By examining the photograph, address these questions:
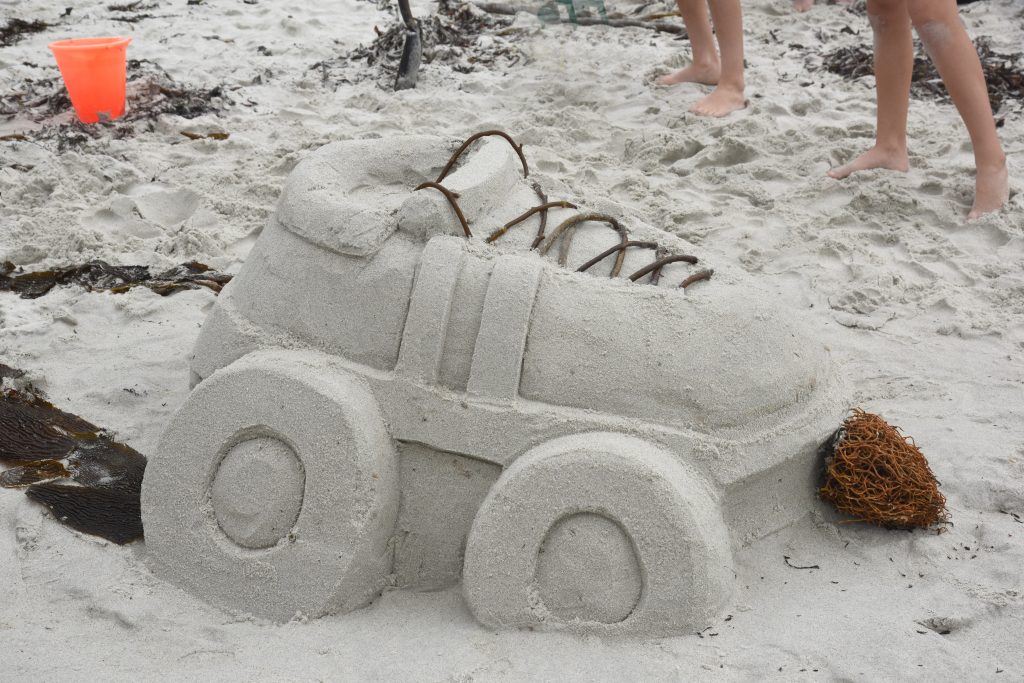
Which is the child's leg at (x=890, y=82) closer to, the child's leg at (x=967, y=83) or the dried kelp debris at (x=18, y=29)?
the child's leg at (x=967, y=83)

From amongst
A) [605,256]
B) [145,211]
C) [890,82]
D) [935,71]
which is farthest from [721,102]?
[605,256]

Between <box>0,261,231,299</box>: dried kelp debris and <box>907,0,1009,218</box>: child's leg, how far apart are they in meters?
2.67

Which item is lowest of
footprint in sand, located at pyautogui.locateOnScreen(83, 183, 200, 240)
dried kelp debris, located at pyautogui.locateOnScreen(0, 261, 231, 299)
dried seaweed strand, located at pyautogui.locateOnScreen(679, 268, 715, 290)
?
dried kelp debris, located at pyautogui.locateOnScreen(0, 261, 231, 299)

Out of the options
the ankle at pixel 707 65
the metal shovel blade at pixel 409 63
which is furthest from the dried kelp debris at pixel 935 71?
the metal shovel blade at pixel 409 63

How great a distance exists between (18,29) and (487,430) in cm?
511

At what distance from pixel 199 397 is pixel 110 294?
4.54ft

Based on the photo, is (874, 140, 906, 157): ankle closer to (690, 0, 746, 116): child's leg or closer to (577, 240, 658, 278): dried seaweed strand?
(690, 0, 746, 116): child's leg

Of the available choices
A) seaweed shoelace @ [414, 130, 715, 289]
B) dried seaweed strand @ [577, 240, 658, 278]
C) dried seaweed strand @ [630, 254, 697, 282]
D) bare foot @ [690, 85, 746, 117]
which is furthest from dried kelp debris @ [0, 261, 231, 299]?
bare foot @ [690, 85, 746, 117]

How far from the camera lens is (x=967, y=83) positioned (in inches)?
136

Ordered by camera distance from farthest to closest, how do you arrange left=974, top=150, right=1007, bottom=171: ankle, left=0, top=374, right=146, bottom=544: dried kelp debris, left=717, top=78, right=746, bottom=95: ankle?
left=717, top=78, right=746, bottom=95: ankle < left=974, top=150, right=1007, bottom=171: ankle < left=0, top=374, right=146, bottom=544: dried kelp debris

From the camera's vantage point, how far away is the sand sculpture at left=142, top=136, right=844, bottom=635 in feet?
5.85

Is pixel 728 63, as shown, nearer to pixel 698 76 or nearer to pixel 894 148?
pixel 698 76

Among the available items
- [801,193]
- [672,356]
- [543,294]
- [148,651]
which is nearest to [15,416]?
[148,651]

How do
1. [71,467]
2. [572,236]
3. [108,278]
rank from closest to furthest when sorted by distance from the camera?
[572,236] < [71,467] < [108,278]
